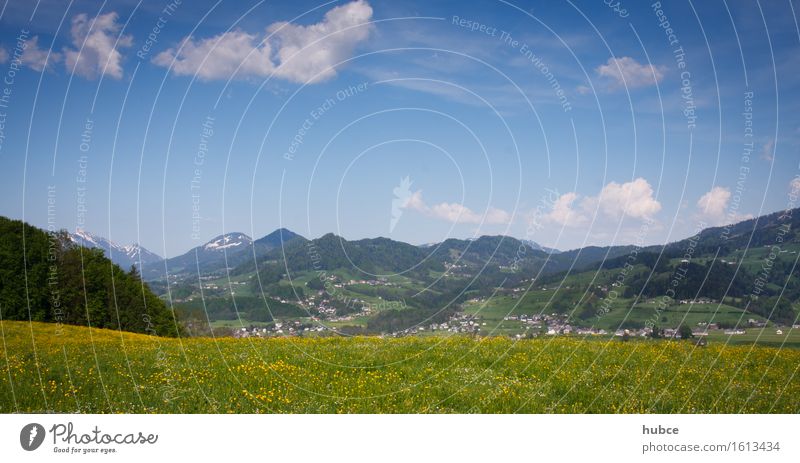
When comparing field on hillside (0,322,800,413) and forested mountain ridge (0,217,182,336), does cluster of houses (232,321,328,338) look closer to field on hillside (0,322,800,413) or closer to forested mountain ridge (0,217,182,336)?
field on hillside (0,322,800,413)

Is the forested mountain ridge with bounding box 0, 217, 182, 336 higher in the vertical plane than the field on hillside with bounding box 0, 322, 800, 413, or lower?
higher

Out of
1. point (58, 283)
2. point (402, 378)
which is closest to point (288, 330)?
point (402, 378)

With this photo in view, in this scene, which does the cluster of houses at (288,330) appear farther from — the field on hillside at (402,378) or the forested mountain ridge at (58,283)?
the forested mountain ridge at (58,283)

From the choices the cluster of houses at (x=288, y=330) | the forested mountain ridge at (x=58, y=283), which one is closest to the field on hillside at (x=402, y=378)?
the cluster of houses at (x=288, y=330)

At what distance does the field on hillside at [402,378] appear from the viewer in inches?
537

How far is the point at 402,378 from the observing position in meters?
16.0

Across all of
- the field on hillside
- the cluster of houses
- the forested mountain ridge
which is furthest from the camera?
the forested mountain ridge

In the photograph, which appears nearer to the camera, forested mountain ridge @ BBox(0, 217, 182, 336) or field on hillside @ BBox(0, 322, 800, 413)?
field on hillside @ BBox(0, 322, 800, 413)

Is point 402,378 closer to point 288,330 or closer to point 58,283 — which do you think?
point 288,330

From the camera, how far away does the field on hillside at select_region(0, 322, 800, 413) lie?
1365cm

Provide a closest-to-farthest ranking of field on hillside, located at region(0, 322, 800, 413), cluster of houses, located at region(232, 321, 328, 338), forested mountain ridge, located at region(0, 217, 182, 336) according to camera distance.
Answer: field on hillside, located at region(0, 322, 800, 413)
cluster of houses, located at region(232, 321, 328, 338)
forested mountain ridge, located at region(0, 217, 182, 336)

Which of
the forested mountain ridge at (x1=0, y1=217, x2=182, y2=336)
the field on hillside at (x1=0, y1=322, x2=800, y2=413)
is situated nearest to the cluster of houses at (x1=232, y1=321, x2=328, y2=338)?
the field on hillside at (x1=0, y1=322, x2=800, y2=413)
